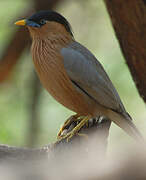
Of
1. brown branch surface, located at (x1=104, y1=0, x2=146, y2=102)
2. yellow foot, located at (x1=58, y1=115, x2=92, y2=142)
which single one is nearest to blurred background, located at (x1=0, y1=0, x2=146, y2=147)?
yellow foot, located at (x1=58, y1=115, x2=92, y2=142)

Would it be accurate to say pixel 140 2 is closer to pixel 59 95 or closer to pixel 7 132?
pixel 59 95

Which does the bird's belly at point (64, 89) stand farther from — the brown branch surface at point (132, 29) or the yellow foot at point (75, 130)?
the brown branch surface at point (132, 29)

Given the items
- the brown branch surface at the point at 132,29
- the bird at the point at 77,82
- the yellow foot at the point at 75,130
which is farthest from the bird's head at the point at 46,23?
the brown branch surface at the point at 132,29

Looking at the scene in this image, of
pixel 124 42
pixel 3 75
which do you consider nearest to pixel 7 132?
pixel 3 75

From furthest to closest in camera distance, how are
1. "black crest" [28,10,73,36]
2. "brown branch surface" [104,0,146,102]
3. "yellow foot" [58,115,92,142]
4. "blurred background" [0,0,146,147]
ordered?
"blurred background" [0,0,146,147], "black crest" [28,10,73,36], "yellow foot" [58,115,92,142], "brown branch surface" [104,0,146,102]

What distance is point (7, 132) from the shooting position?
21.9 feet

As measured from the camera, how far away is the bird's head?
423 cm

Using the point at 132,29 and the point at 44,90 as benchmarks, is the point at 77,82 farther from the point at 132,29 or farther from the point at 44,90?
the point at 44,90

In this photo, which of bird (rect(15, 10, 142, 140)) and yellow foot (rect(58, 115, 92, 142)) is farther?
bird (rect(15, 10, 142, 140))

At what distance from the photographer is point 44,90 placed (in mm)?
6965

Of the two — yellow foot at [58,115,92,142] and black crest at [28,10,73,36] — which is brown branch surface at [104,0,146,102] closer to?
yellow foot at [58,115,92,142]

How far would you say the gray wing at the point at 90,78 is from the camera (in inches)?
157

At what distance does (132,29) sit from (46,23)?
1.24 m

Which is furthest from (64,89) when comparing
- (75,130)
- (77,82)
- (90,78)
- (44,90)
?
(44,90)
